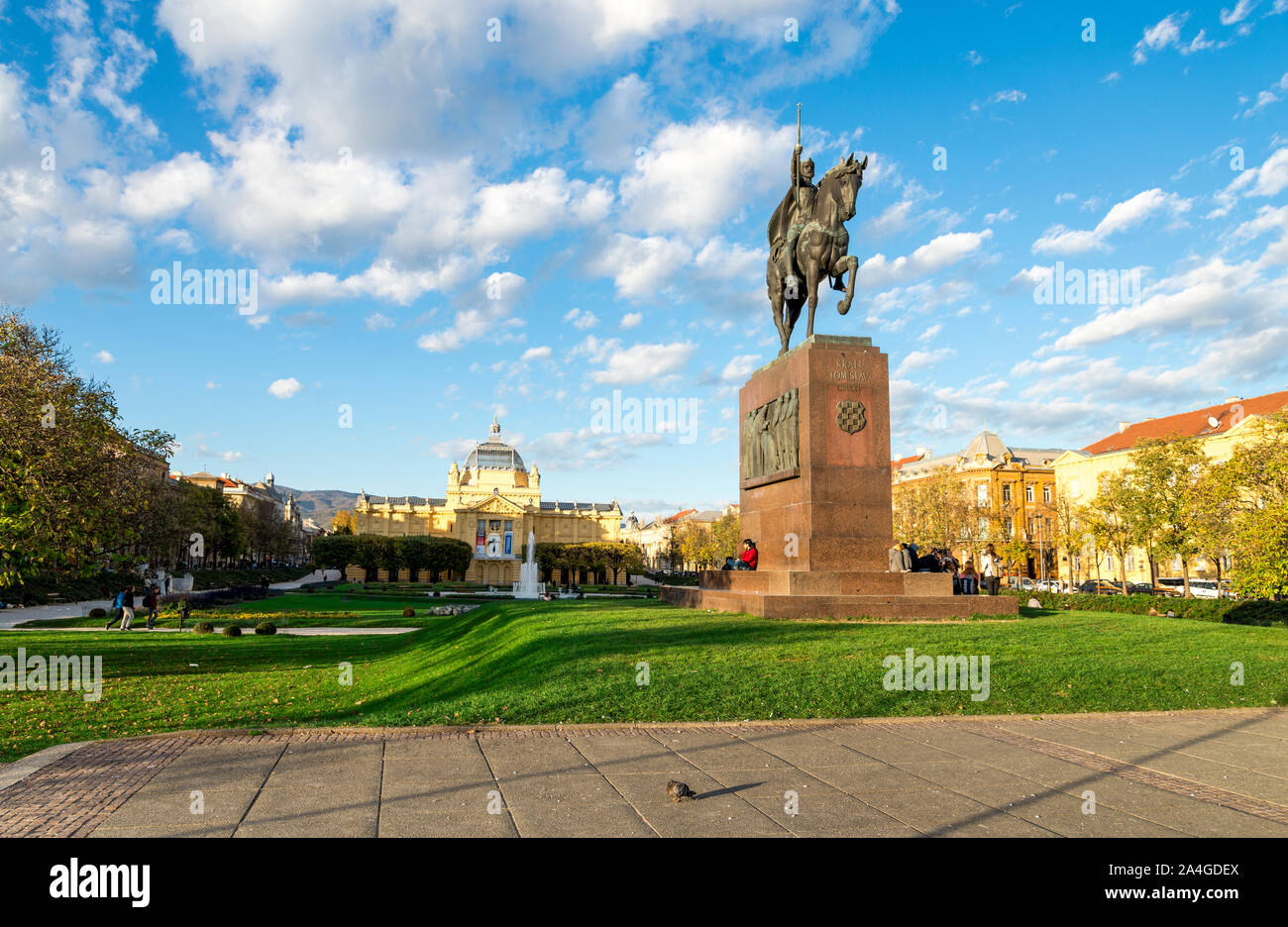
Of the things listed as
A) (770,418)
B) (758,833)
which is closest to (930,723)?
(758,833)

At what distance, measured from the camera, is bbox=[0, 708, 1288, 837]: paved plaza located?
641cm

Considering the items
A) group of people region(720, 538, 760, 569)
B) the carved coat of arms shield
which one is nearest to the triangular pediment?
group of people region(720, 538, 760, 569)

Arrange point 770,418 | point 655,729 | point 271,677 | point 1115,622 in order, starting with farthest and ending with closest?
point 770,418
point 1115,622
point 271,677
point 655,729

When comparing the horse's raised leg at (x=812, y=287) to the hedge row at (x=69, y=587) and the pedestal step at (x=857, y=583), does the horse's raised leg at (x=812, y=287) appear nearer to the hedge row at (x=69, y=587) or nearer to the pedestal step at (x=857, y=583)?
the pedestal step at (x=857, y=583)

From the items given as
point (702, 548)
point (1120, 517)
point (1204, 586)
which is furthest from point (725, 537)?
point (1120, 517)

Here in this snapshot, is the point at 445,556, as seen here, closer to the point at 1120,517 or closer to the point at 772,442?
the point at 1120,517

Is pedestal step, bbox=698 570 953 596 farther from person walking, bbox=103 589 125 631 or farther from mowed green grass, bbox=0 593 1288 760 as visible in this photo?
person walking, bbox=103 589 125 631

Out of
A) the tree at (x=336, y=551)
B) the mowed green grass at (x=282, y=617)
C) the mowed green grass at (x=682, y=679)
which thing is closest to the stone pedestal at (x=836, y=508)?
the mowed green grass at (x=682, y=679)

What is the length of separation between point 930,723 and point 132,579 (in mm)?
49600

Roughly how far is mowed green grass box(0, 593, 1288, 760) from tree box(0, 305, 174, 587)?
10.8 feet

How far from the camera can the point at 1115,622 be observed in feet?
63.2

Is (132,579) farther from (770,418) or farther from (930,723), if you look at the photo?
(930,723)

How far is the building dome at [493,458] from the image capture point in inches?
6678

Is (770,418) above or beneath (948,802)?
above
